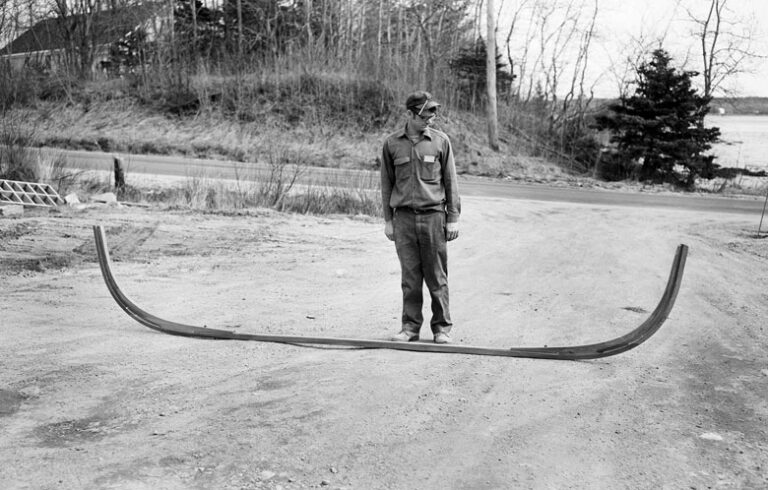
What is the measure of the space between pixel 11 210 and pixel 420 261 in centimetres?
901

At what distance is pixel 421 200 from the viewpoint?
611 centimetres

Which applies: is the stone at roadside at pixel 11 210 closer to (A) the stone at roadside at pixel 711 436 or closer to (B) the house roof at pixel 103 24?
(A) the stone at roadside at pixel 711 436

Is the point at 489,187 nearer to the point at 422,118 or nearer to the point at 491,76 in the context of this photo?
the point at 491,76

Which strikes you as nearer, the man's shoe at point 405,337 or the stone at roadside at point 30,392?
the stone at roadside at point 30,392

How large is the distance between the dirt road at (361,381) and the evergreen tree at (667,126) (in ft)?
58.3

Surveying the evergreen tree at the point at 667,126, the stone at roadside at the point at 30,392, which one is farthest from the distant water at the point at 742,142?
the stone at roadside at the point at 30,392

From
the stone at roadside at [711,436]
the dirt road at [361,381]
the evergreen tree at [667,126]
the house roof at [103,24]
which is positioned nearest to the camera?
the dirt road at [361,381]

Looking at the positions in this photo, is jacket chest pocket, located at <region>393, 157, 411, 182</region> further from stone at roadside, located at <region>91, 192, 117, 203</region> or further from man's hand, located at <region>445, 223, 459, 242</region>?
stone at roadside, located at <region>91, 192, 117, 203</region>

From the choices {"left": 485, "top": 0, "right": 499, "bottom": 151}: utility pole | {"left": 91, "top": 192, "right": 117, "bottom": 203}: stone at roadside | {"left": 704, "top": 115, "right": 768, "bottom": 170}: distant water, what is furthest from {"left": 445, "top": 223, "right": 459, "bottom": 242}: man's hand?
{"left": 704, "top": 115, "right": 768, "bottom": 170}: distant water

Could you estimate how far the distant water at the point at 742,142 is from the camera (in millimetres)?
32375

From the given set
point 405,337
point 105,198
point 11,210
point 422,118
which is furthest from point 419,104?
point 105,198

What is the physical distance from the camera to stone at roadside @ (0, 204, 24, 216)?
1249cm

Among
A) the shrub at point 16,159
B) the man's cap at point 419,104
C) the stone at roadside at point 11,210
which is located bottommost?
the stone at roadside at point 11,210

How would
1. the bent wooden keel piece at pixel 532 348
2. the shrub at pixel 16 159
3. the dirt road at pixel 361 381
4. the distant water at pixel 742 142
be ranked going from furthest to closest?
the distant water at pixel 742 142, the shrub at pixel 16 159, the bent wooden keel piece at pixel 532 348, the dirt road at pixel 361 381
